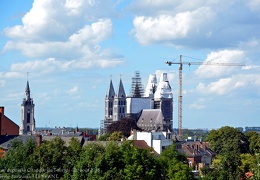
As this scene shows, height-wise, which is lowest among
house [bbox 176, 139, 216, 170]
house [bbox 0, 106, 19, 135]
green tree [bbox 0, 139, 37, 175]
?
house [bbox 176, 139, 216, 170]

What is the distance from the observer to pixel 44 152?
6078cm

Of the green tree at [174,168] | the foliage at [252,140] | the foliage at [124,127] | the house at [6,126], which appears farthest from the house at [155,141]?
the foliage at [124,127]

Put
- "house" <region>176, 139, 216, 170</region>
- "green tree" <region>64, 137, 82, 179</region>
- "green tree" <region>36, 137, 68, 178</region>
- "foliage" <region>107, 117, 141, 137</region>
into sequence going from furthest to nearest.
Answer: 1. "foliage" <region>107, 117, 141, 137</region>
2. "house" <region>176, 139, 216, 170</region>
3. "green tree" <region>64, 137, 82, 179</region>
4. "green tree" <region>36, 137, 68, 178</region>

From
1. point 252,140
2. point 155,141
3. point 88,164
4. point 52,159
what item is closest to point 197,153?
point 155,141

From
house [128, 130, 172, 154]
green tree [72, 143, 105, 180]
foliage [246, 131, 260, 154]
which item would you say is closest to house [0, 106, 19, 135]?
house [128, 130, 172, 154]

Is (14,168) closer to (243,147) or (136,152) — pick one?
(136,152)

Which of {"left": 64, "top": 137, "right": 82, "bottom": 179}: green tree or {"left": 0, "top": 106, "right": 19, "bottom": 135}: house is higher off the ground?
{"left": 0, "top": 106, "right": 19, "bottom": 135}: house

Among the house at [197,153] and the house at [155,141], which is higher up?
the house at [155,141]

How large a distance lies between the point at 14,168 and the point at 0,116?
3809 cm

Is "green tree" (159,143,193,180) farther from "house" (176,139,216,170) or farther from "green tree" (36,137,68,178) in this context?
"house" (176,139,216,170)

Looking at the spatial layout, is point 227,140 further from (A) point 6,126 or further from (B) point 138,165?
(B) point 138,165

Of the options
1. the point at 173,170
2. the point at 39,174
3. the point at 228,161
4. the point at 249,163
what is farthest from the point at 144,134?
the point at 39,174

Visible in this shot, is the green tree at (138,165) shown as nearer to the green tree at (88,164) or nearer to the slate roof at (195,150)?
the green tree at (88,164)

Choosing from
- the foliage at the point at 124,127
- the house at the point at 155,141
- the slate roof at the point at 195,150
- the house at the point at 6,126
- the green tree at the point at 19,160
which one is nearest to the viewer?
the green tree at the point at 19,160
